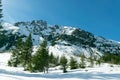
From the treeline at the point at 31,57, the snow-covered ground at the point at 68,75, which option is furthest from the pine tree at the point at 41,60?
the snow-covered ground at the point at 68,75

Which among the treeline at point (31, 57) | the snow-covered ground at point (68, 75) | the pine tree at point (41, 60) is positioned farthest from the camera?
the treeline at point (31, 57)

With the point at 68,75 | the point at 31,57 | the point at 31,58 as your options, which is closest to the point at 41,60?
the point at 31,58

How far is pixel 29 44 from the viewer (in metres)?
80.2

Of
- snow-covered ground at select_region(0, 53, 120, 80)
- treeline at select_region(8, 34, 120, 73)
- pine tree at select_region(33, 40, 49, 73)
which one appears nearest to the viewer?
snow-covered ground at select_region(0, 53, 120, 80)

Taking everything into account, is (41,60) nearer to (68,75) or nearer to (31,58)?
(31,58)

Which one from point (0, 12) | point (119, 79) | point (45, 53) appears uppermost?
point (0, 12)

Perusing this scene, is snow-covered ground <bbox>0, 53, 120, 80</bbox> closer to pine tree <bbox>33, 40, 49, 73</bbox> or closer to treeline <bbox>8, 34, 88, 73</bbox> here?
pine tree <bbox>33, 40, 49, 73</bbox>

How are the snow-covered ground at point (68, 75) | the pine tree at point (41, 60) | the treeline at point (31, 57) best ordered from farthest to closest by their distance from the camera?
the treeline at point (31, 57)
the pine tree at point (41, 60)
the snow-covered ground at point (68, 75)

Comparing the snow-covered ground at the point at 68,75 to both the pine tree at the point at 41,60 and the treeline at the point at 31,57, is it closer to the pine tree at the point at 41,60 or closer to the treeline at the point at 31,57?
the treeline at the point at 31,57

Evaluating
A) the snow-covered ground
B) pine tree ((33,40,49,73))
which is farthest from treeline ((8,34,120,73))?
the snow-covered ground

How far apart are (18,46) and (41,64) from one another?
69.4 feet

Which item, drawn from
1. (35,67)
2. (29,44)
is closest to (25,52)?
(29,44)

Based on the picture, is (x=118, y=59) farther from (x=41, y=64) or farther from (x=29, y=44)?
(x=41, y=64)

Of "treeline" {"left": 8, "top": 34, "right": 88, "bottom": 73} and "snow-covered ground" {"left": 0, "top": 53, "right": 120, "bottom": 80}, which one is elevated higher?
"treeline" {"left": 8, "top": 34, "right": 88, "bottom": 73}
